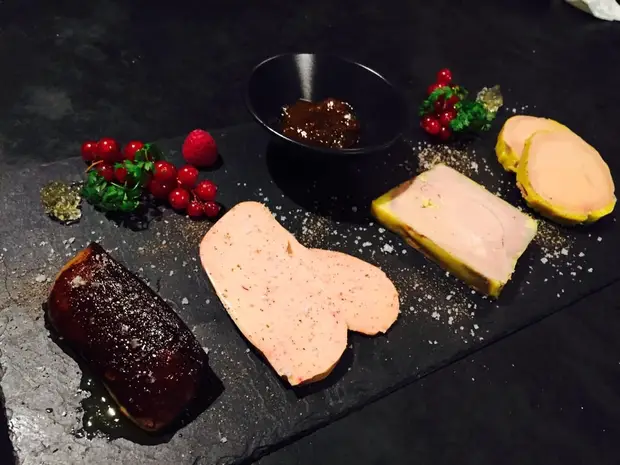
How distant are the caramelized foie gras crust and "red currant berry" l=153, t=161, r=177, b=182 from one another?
0.59 meters

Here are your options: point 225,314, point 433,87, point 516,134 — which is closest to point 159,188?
point 225,314

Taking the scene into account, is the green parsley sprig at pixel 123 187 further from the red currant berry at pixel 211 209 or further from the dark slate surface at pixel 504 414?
the dark slate surface at pixel 504 414

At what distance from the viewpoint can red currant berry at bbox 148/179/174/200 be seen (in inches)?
120

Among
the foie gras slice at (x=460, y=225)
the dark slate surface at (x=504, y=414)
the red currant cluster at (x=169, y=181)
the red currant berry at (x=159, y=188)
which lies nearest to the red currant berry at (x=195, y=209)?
the red currant cluster at (x=169, y=181)

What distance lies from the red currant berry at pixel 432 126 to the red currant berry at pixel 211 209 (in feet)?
4.34

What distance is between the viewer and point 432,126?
12.0ft

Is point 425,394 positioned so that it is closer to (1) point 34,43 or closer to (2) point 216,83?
(2) point 216,83

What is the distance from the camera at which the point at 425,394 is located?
2766mm

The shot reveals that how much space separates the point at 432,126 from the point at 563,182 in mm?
757

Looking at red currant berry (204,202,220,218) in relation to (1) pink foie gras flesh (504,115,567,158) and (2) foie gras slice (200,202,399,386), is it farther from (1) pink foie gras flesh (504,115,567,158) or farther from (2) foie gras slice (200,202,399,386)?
(1) pink foie gras flesh (504,115,567,158)

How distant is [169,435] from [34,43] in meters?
2.57

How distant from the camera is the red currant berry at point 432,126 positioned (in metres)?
3.65

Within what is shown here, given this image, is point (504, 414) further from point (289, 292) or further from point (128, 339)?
point (128, 339)

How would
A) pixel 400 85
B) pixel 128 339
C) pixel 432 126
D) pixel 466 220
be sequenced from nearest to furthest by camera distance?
1. pixel 128 339
2. pixel 466 220
3. pixel 432 126
4. pixel 400 85
